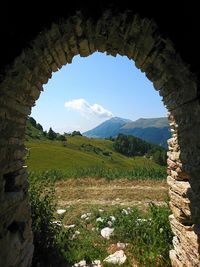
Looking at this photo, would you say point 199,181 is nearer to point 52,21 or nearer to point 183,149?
point 183,149

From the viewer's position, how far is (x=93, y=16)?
3.71 metres

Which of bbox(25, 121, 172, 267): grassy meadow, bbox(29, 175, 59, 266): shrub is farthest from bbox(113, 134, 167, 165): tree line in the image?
bbox(29, 175, 59, 266): shrub

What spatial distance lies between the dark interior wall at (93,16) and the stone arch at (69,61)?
0.08 meters

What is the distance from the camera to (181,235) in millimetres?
4703

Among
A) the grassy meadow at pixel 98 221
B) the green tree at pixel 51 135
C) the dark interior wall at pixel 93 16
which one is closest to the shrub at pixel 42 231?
the grassy meadow at pixel 98 221

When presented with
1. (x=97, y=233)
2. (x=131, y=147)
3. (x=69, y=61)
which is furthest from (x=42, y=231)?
(x=131, y=147)

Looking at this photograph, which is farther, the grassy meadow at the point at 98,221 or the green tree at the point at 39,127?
the green tree at the point at 39,127

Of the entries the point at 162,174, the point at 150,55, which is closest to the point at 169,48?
the point at 150,55

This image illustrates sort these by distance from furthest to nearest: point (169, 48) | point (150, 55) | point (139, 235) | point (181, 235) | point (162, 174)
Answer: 1. point (162, 174)
2. point (139, 235)
3. point (181, 235)
4. point (150, 55)
5. point (169, 48)

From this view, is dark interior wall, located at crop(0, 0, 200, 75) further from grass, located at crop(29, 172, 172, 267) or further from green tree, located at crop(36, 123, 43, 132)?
green tree, located at crop(36, 123, 43, 132)

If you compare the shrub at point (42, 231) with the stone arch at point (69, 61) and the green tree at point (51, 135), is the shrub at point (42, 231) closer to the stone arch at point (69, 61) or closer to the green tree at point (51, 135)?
the stone arch at point (69, 61)

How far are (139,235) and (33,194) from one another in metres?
2.47

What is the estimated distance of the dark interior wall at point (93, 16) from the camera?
336 centimetres

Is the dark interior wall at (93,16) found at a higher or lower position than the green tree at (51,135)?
lower
